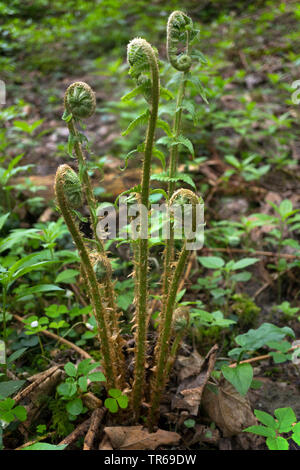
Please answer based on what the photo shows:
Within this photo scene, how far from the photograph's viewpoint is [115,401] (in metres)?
1.39

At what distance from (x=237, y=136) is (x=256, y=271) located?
1865 millimetres

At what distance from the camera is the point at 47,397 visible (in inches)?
61.7

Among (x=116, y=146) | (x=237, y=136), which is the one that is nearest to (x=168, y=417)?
(x=116, y=146)

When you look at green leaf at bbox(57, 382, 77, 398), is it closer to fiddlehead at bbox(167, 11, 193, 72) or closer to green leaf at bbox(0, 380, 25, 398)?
green leaf at bbox(0, 380, 25, 398)

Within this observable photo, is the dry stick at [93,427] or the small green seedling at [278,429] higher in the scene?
the small green seedling at [278,429]

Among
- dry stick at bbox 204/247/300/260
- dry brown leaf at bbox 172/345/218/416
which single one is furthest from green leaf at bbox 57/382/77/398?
dry stick at bbox 204/247/300/260

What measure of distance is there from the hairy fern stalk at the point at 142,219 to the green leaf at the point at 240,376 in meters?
0.23

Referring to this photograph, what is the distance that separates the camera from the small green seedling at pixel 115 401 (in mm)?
1373

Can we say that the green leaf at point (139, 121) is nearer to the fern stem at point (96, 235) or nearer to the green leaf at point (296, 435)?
the fern stem at point (96, 235)

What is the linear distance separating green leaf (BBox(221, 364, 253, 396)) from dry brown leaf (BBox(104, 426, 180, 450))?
0.32m

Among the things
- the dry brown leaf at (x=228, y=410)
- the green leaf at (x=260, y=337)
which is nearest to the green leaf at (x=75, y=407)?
the dry brown leaf at (x=228, y=410)

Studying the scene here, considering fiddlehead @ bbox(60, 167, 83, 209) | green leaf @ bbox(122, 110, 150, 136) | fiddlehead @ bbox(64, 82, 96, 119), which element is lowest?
fiddlehead @ bbox(60, 167, 83, 209)

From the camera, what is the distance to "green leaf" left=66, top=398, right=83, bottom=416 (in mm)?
1381

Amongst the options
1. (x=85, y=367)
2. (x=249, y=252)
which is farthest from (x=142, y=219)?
(x=249, y=252)
